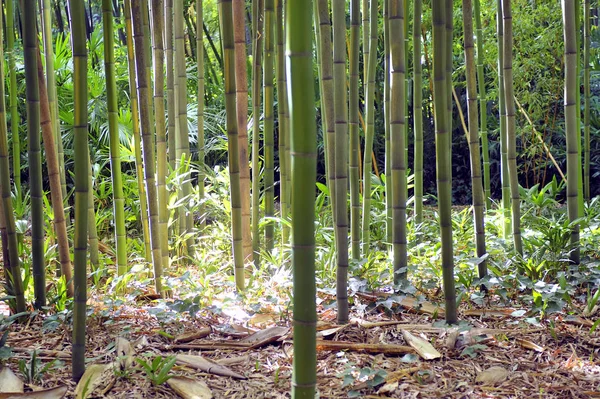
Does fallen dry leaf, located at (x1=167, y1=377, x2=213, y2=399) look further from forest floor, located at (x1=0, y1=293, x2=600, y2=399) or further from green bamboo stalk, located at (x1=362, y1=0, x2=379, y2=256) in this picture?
green bamboo stalk, located at (x1=362, y1=0, x2=379, y2=256)

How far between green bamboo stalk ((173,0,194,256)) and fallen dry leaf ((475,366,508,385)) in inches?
67.3

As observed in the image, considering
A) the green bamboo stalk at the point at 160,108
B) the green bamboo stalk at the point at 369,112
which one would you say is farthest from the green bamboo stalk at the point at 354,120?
the green bamboo stalk at the point at 160,108

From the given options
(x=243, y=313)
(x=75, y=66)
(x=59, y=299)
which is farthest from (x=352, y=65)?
(x=59, y=299)

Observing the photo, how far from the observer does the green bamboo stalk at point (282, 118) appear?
7.70ft

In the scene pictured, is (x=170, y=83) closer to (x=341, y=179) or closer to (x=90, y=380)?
(x=341, y=179)

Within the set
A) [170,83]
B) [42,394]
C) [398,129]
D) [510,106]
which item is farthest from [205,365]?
[170,83]

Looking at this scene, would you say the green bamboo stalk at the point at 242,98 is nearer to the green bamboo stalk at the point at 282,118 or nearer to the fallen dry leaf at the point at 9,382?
the green bamboo stalk at the point at 282,118

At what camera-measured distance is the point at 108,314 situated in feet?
6.31

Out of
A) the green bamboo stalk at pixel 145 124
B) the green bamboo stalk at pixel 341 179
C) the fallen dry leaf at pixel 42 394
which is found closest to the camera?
the fallen dry leaf at pixel 42 394

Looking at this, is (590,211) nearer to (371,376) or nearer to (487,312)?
(487,312)

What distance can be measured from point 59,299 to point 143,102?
0.70 meters

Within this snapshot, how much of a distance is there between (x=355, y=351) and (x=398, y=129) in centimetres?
73

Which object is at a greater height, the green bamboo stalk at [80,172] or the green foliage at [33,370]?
the green bamboo stalk at [80,172]

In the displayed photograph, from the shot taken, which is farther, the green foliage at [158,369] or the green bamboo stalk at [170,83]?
the green bamboo stalk at [170,83]
